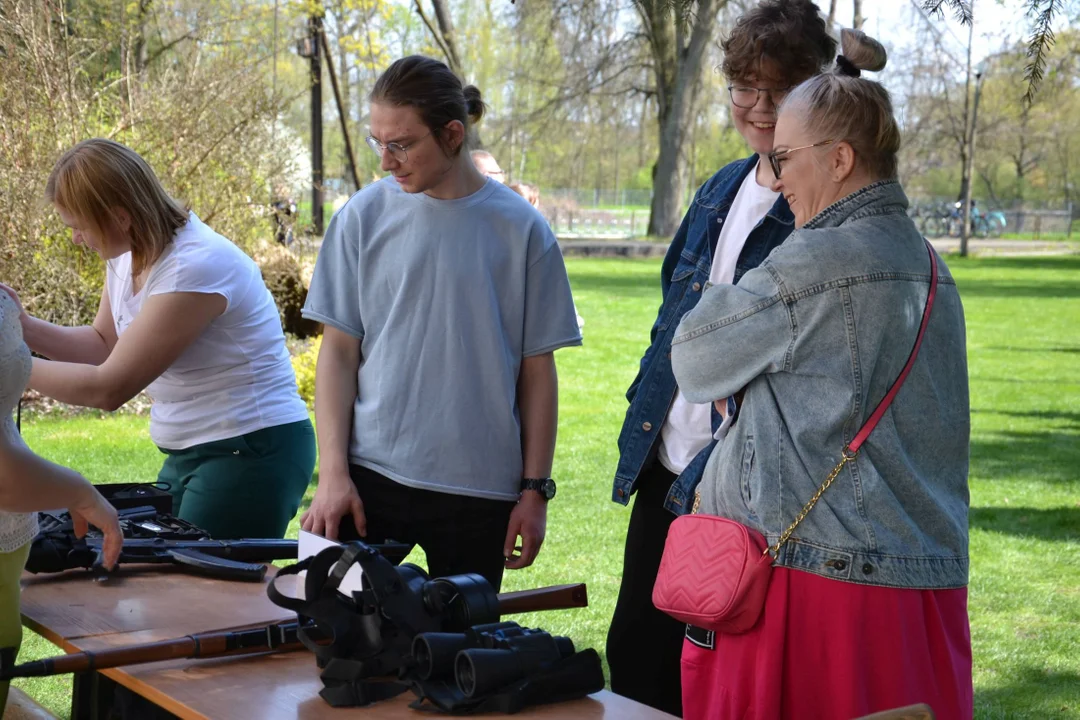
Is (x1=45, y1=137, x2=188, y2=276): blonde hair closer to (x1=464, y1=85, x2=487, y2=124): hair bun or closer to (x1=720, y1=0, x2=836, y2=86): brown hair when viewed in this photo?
(x1=464, y1=85, x2=487, y2=124): hair bun

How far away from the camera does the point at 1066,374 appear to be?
43.6ft

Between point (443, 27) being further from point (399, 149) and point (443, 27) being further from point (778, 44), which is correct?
point (778, 44)

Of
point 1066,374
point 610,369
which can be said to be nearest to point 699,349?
point 610,369

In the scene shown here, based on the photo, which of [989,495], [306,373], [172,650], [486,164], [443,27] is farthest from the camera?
[443,27]

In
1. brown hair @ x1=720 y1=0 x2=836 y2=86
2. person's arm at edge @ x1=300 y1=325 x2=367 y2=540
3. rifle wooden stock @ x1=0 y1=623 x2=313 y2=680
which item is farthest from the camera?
person's arm at edge @ x1=300 y1=325 x2=367 y2=540

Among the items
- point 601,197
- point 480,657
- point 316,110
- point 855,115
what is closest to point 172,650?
point 480,657

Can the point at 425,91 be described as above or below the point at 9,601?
above

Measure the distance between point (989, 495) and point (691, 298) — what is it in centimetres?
600

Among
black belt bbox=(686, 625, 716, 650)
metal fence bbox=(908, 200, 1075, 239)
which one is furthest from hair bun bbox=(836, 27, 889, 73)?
metal fence bbox=(908, 200, 1075, 239)

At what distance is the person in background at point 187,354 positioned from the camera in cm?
289

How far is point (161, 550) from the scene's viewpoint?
105 inches

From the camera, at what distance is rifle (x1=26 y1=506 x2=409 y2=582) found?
2570 millimetres

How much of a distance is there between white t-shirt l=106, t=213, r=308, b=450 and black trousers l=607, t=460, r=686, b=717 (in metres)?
1.02

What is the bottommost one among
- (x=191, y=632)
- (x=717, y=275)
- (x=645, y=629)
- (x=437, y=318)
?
(x=645, y=629)
